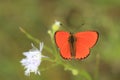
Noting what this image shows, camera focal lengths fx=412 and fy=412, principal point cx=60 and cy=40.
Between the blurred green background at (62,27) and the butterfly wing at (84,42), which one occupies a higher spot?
the blurred green background at (62,27)

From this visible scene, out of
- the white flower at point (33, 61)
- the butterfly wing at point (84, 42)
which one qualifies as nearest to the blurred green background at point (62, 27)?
the white flower at point (33, 61)

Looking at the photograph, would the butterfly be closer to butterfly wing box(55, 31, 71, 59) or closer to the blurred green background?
butterfly wing box(55, 31, 71, 59)

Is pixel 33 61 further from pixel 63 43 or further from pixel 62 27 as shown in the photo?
pixel 62 27

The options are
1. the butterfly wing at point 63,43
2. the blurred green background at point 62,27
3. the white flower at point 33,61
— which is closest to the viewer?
the butterfly wing at point 63,43

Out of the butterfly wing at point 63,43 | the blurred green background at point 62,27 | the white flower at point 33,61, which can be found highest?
the blurred green background at point 62,27

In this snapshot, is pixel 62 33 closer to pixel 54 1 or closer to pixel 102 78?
pixel 102 78

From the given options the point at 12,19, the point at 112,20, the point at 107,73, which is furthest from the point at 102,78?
the point at 12,19

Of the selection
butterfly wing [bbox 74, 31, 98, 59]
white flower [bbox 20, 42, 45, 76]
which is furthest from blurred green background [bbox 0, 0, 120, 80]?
butterfly wing [bbox 74, 31, 98, 59]

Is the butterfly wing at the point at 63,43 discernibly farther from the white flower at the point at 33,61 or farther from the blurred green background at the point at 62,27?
the blurred green background at the point at 62,27

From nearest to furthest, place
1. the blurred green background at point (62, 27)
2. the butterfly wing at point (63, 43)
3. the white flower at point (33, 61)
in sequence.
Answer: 1. the butterfly wing at point (63, 43)
2. the white flower at point (33, 61)
3. the blurred green background at point (62, 27)
